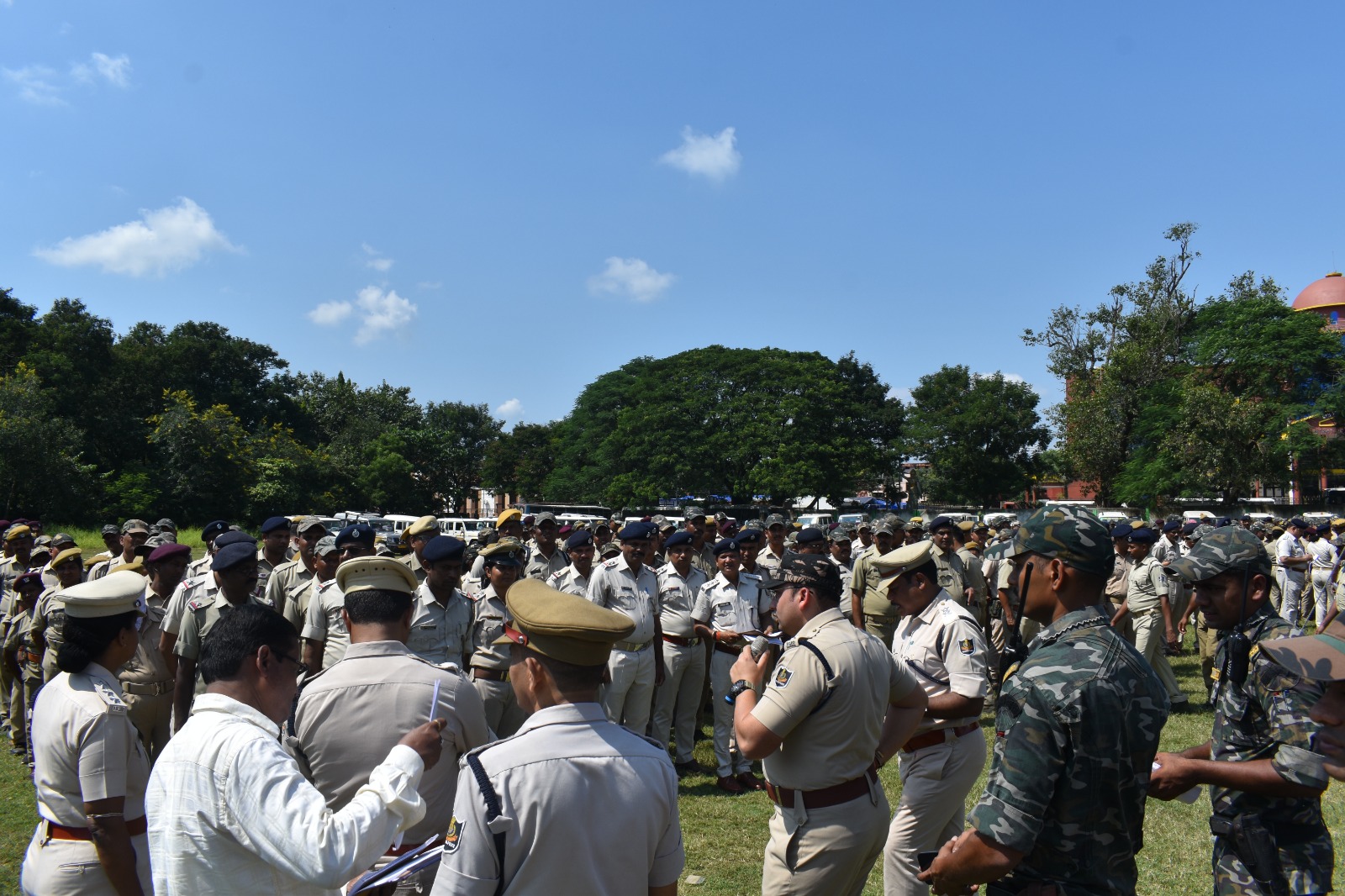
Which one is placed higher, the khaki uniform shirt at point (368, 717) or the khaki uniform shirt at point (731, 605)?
the khaki uniform shirt at point (368, 717)

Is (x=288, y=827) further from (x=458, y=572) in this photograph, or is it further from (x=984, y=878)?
(x=458, y=572)

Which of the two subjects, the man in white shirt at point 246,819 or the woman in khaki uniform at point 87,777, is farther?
the woman in khaki uniform at point 87,777

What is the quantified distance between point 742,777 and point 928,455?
5176cm

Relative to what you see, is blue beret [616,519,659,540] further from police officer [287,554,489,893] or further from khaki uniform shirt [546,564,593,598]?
police officer [287,554,489,893]

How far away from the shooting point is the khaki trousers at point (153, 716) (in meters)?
5.90

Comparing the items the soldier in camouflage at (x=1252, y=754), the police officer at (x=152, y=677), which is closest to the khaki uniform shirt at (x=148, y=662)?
the police officer at (x=152, y=677)

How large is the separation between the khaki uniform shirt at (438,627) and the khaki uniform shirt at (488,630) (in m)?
0.16

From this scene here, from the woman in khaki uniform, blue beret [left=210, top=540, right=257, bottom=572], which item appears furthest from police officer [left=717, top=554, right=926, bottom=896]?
blue beret [left=210, top=540, right=257, bottom=572]

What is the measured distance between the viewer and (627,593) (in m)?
7.97

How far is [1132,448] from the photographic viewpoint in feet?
151

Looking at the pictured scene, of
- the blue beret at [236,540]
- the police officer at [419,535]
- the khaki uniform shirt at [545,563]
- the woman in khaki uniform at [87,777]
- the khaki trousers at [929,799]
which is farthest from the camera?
the khaki uniform shirt at [545,563]

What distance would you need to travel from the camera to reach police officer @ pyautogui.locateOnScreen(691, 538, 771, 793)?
816 cm

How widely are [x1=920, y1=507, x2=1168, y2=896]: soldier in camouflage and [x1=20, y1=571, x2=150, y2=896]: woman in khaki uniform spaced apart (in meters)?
2.68

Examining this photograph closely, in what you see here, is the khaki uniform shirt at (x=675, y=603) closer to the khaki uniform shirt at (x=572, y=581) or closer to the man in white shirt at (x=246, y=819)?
the khaki uniform shirt at (x=572, y=581)
